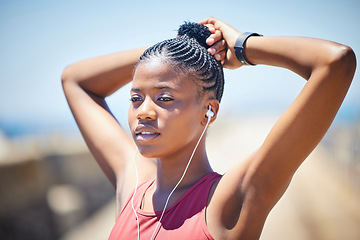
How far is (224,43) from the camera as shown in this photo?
2309 millimetres

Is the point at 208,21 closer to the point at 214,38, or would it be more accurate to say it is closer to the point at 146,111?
the point at 214,38

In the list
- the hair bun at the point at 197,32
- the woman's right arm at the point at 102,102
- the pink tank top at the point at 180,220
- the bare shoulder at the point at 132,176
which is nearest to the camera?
the pink tank top at the point at 180,220

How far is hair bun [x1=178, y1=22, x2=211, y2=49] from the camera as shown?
2.32 m

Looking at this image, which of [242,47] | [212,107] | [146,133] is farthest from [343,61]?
[146,133]

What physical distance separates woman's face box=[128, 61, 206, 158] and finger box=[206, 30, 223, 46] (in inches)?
A: 13.3

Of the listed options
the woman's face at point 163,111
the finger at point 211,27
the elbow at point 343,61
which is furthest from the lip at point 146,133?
the elbow at point 343,61

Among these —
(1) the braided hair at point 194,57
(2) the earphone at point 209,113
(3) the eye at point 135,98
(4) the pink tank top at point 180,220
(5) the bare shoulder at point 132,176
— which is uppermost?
(1) the braided hair at point 194,57

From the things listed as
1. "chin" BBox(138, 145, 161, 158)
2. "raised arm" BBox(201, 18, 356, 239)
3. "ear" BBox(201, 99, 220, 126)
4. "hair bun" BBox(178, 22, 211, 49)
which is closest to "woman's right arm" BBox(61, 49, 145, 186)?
"hair bun" BBox(178, 22, 211, 49)

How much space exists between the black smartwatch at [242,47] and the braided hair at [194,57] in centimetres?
16

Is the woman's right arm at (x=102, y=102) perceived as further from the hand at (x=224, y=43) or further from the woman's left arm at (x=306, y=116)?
the woman's left arm at (x=306, y=116)

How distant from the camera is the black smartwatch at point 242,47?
2104 millimetres

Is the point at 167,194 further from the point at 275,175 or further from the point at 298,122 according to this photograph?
the point at 298,122

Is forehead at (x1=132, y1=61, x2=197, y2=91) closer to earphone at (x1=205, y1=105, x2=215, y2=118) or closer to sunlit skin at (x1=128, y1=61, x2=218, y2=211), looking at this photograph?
sunlit skin at (x1=128, y1=61, x2=218, y2=211)

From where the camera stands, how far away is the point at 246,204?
181 cm
